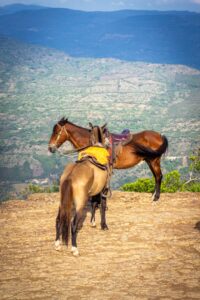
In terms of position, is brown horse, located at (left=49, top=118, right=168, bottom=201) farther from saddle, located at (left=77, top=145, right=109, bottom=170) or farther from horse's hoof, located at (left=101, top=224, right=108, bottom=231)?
horse's hoof, located at (left=101, top=224, right=108, bottom=231)

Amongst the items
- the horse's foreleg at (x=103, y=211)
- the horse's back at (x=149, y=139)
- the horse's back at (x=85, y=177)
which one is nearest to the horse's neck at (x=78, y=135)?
the horse's back at (x=149, y=139)

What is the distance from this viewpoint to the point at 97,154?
8328 mm

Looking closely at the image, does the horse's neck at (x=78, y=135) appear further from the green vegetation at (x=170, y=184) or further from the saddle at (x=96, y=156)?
the green vegetation at (x=170, y=184)

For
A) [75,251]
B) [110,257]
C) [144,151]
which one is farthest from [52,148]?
[110,257]

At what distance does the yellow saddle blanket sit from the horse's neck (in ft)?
7.19

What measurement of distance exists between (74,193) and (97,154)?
1343mm

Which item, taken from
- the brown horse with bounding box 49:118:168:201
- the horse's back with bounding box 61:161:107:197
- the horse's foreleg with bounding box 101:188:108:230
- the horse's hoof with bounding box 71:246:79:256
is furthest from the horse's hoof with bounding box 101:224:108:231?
the brown horse with bounding box 49:118:168:201

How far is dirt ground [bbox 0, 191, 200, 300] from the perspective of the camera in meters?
5.82

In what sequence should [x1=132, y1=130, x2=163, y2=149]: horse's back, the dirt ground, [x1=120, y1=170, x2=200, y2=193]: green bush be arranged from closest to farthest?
the dirt ground < [x1=132, y1=130, x2=163, y2=149]: horse's back < [x1=120, y1=170, x2=200, y2=193]: green bush

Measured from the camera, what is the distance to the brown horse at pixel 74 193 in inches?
279

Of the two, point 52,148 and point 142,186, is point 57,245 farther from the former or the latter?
point 142,186

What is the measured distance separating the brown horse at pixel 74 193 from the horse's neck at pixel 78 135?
3.04m

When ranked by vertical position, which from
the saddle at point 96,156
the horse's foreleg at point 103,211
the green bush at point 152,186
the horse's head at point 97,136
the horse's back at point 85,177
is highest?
the horse's head at point 97,136

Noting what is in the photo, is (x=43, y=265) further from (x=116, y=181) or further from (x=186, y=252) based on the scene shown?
(x=116, y=181)
